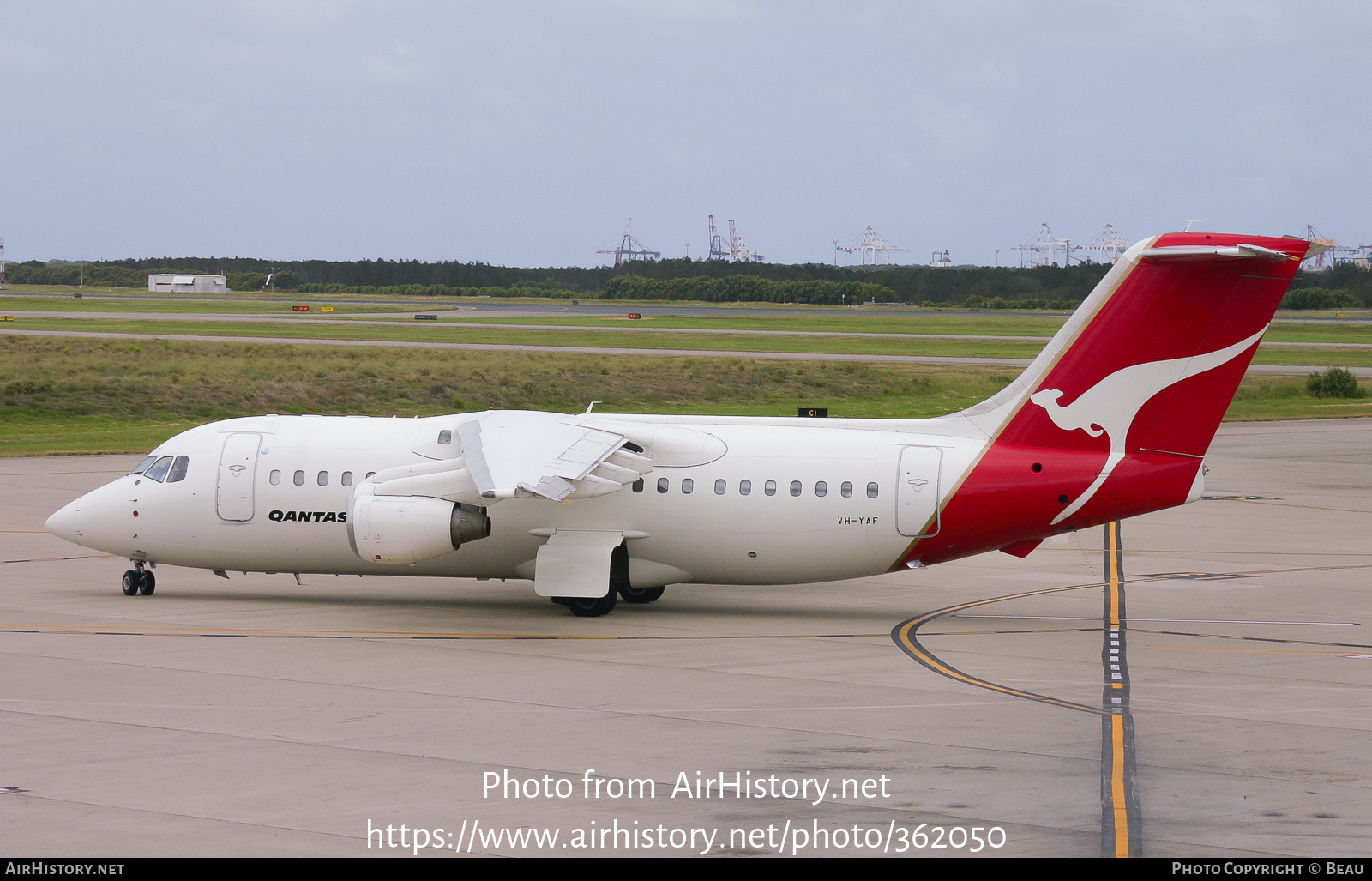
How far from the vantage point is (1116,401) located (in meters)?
22.7

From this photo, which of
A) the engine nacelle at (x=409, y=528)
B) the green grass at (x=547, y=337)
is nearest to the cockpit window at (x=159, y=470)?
the engine nacelle at (x=409, y=528)

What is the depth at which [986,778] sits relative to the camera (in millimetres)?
14094

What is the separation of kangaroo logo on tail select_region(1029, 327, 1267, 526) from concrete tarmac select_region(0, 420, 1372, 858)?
9.48 ft

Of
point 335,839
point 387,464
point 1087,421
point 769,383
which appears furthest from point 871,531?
point 769,383

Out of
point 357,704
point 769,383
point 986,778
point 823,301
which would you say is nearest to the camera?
point 986,778

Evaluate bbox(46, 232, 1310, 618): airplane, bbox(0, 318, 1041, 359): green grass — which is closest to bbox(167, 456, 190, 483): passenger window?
bbox(46, 232, 1310, 618): airplane

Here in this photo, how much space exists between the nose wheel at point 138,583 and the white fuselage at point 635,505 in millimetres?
326

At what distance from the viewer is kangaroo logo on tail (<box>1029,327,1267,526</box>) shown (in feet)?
73.6

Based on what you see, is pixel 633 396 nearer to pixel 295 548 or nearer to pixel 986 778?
pixel 295 548

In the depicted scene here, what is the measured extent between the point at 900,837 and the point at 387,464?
47.5ft

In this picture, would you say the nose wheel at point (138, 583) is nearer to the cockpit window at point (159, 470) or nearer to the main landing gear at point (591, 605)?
the cockpit window at point (159, 470)

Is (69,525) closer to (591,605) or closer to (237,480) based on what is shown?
(237,480)

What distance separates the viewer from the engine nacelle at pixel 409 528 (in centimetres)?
2236

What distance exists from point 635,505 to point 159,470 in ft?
29.9
